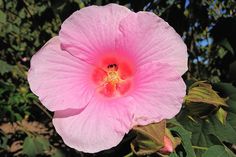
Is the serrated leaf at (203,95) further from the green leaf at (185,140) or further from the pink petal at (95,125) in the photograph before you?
the pink petal at (95,125)

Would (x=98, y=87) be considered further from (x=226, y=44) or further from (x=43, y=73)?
(x=226, y=44)

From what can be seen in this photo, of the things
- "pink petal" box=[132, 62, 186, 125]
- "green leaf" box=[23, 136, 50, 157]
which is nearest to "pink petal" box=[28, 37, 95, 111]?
"pink petal" box=[132, 62, 186, 125]

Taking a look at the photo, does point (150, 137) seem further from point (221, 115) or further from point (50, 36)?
point (50, 36)

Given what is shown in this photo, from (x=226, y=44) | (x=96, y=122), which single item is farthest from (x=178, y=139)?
(x=226, y=44)

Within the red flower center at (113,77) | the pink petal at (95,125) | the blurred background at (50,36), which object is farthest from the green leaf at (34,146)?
the pink petal at (95,125)

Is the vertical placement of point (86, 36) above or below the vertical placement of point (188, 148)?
above

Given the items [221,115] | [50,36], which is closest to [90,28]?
[221,115]

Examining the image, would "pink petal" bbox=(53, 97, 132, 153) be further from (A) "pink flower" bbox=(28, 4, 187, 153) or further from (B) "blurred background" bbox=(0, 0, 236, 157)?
(B) "blurred background" bbox=(0, 0, 236, 157)
